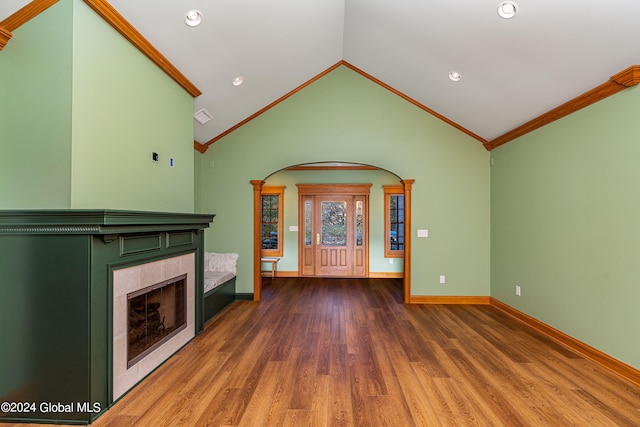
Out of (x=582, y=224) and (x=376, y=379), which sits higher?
(x=582, y=224)

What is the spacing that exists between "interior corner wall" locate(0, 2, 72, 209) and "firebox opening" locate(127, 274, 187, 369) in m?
0.97

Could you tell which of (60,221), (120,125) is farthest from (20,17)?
(60,221)

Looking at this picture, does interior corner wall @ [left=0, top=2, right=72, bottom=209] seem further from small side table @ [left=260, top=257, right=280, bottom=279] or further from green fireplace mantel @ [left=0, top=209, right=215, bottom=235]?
small side table @ [left=260, top=257, right=280, bottom=279]

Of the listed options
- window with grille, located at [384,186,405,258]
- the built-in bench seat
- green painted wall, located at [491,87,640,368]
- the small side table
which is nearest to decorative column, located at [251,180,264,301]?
the built-in bench seat

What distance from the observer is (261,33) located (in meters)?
3.53

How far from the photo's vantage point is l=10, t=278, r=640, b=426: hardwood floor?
216 centimetres

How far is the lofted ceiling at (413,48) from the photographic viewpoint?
8.52 ft

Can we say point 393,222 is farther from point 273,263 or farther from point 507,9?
point 507,9

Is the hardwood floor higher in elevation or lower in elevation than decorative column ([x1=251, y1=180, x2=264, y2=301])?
lower

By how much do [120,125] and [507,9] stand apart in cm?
334

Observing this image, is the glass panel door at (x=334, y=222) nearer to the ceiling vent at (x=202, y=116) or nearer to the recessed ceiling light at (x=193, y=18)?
the ceiling vent at (x=202, y=116)

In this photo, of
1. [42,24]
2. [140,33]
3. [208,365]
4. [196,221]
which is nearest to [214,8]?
[140,33]

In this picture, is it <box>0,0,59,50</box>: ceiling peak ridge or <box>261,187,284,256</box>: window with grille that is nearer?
<box>0,0,59,50</box>: ceiling peak ridge

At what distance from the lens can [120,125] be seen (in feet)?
8.63
